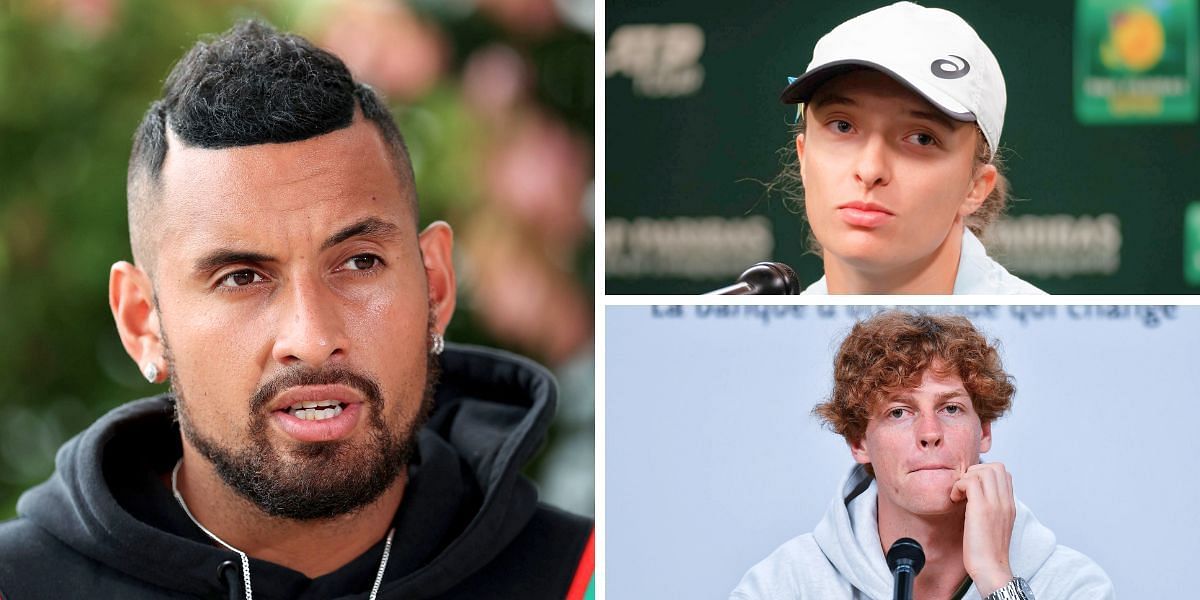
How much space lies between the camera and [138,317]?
1.95 metres

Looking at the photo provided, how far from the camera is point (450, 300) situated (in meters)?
2.07

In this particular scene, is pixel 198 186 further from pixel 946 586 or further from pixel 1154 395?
pixel 1154 395

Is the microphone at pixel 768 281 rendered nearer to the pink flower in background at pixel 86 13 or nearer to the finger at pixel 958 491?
the finger at pixel 958 491

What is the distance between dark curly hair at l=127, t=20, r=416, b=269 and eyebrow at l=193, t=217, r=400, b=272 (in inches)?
3.6

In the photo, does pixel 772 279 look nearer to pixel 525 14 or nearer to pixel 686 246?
pixel 686 246

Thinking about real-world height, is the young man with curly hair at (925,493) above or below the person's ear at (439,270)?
below

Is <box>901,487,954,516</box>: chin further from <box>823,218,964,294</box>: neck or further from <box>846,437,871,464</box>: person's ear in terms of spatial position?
<box>823,218,964,294</box>: neck

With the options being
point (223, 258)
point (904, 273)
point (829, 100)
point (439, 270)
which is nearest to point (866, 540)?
point (904, 273)

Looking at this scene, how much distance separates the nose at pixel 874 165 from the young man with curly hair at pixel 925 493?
218 mm

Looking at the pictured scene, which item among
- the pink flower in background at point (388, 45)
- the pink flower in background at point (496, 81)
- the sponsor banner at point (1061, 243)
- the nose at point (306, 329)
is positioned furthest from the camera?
the pink flower in background at point (496, 81)

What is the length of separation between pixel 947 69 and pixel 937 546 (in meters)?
0.64

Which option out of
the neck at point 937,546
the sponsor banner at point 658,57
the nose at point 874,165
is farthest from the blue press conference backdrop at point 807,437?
the sponsor banner at point 658,57

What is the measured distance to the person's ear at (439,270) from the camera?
6.71ft

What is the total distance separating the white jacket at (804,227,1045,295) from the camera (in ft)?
6.52
